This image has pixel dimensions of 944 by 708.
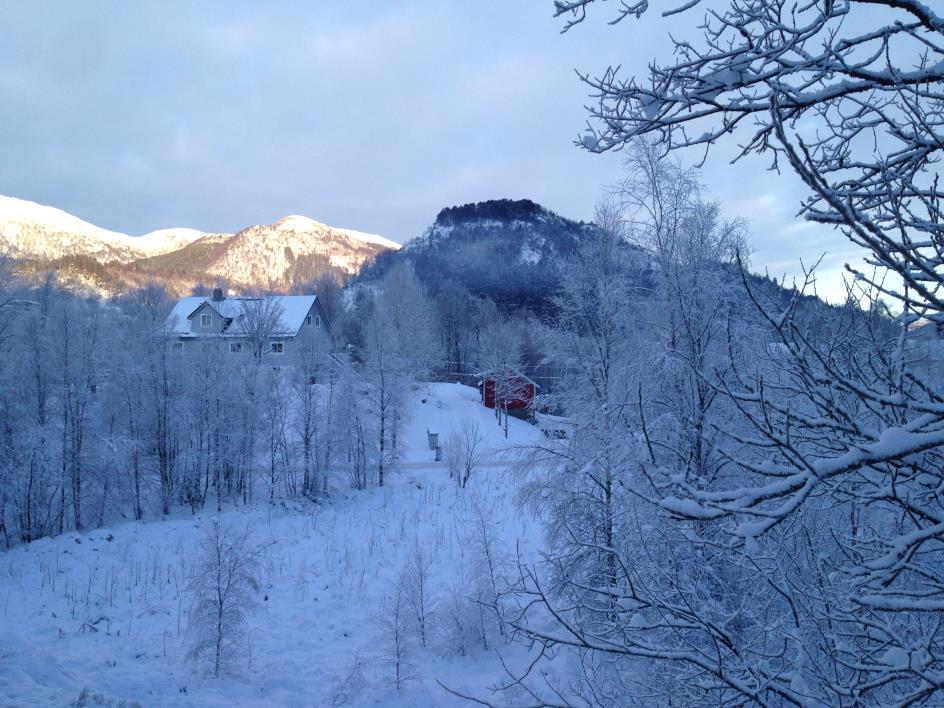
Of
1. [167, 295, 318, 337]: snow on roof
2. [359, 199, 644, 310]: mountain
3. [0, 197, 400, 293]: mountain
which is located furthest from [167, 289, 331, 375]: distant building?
[0, 197, 400, 293]: mountain

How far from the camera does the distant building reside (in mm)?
27391

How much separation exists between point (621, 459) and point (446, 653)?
6324mm

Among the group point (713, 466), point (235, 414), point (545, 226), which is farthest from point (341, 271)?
point (713, 466)

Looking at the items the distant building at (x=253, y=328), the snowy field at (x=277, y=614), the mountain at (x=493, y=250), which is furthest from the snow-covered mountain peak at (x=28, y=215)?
the snowy field at (x=277, y=614)

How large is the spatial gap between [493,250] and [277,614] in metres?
87.3

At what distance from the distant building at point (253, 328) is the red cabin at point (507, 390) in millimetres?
12007

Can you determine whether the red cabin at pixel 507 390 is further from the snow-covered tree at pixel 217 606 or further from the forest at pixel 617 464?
the snow-covered tree at pixel 217 606

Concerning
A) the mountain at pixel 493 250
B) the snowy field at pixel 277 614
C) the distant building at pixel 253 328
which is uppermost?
the mountain at pixel 493 250

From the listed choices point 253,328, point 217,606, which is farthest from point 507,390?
point 217,606

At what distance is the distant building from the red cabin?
12007mm

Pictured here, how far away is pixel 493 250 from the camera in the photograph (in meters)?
96.8

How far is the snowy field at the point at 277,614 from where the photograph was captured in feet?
32.5

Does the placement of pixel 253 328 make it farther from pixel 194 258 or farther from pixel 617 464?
pixel 194 258

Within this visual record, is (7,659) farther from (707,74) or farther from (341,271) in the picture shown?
(341,271)
